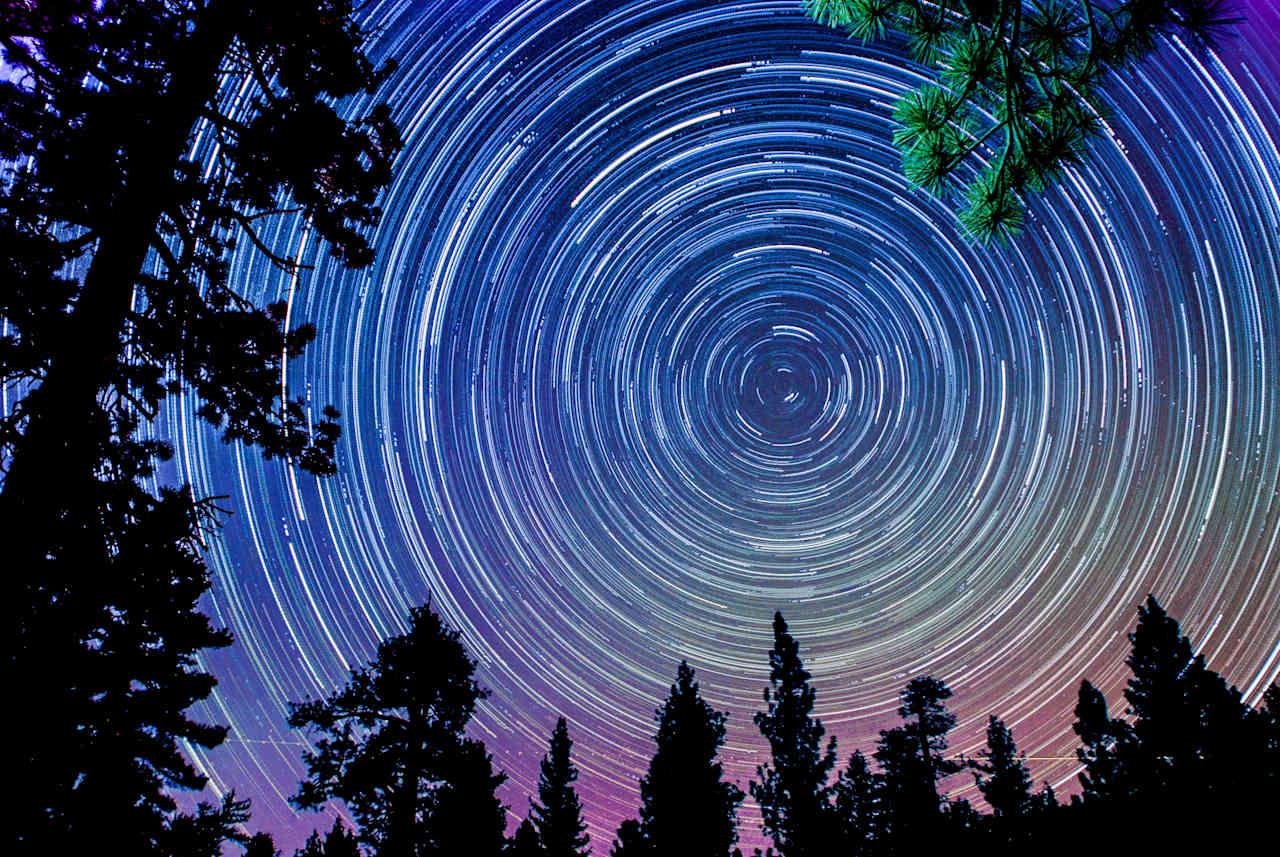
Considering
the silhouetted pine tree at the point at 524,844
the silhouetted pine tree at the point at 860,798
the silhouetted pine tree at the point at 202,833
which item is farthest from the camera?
the silhouetted pine tree at the point at 860,798

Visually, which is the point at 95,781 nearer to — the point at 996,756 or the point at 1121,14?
the point at 1121,14

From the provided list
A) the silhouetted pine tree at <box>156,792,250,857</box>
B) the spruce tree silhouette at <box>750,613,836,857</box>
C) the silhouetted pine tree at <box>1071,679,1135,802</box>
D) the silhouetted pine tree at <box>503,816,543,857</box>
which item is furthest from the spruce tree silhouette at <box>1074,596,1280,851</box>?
the silhouetted pine tree at <box>156,792,250,857</box>

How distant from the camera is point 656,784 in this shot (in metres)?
15.8

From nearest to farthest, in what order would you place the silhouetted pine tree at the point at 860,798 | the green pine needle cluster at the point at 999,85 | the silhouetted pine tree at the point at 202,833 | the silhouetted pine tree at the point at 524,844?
the green pine needle cluster at the point at 999,85, the silhouetted pine tree at the point at 202,833, the silhouetted pine tree at the point at 524,844, the silhouetted pine tree at the point at 860,798

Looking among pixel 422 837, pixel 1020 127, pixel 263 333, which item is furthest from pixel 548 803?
pixel 1020 127

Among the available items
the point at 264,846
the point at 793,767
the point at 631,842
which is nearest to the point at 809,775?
the point at 793,767

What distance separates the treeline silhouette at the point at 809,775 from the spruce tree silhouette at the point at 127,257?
518 cm

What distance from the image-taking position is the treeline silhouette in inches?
344

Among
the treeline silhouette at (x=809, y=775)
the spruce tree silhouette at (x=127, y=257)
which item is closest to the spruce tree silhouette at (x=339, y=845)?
the treeline silhouette at (x=809, y=775)

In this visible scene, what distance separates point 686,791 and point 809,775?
432 cm

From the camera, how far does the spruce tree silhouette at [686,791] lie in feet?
47.8

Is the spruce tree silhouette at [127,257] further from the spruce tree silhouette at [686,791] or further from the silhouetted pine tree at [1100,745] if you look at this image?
the silhouetted pine tree at [1100,745]

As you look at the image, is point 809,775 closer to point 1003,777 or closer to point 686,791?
point 686,791

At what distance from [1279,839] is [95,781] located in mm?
16134
